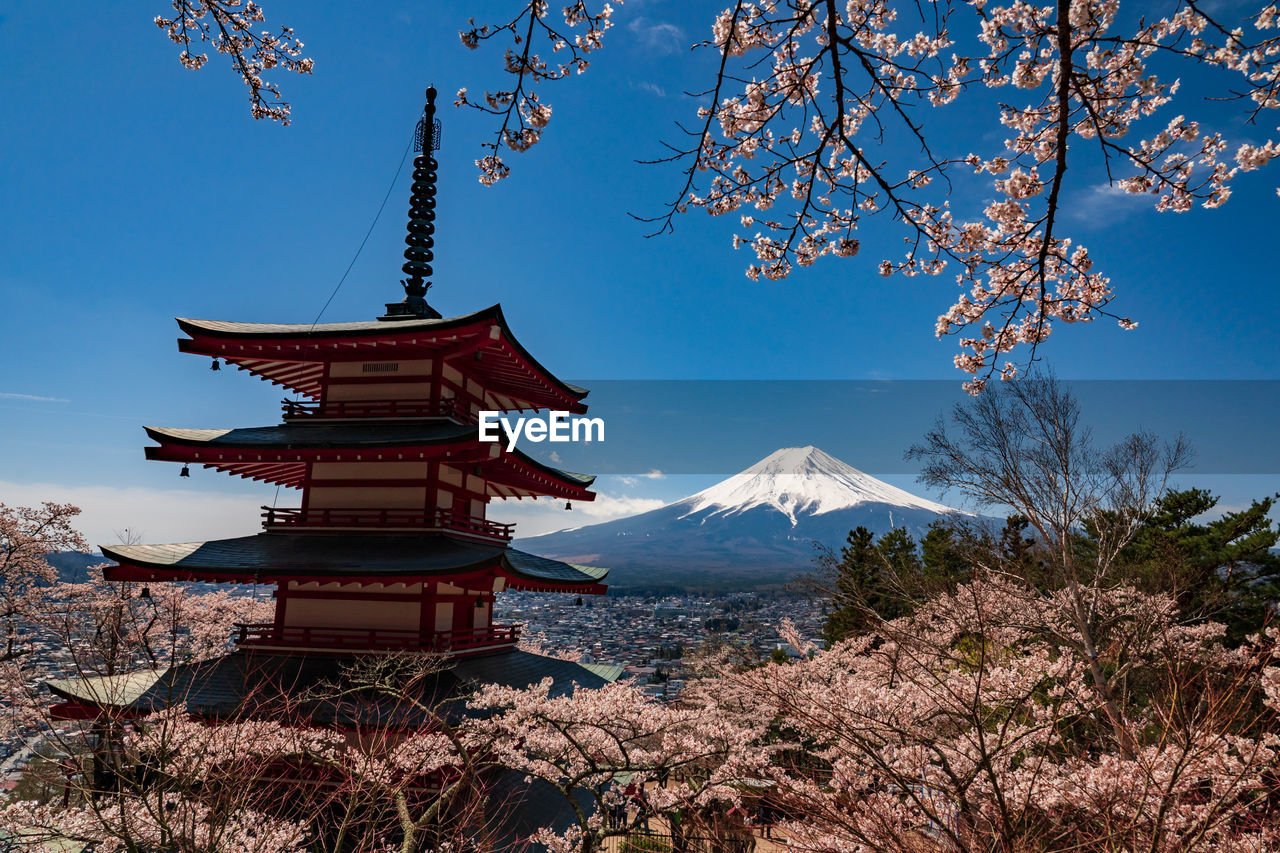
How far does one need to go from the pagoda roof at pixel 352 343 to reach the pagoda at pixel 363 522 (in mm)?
32

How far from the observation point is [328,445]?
9109 millimetres

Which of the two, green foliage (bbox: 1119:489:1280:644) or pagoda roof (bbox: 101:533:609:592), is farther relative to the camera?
green foliage (bbox: 1119:489:1280:644)

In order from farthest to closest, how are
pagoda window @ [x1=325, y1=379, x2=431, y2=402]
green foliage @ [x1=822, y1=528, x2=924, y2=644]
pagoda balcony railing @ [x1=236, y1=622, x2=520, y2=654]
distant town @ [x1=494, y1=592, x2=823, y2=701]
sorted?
distant town @ [x1=494, y1=592, x2=823, y2=701], green foliage @ [x1=822, y1=528, x2=924, y2=644], pagoda window @ [x1=325, y1=379, x2=431, y2=402], pagoda balcony railing @ [x1=236, y1=622, x2=520, y2=654]

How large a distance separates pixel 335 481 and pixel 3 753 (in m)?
21.5

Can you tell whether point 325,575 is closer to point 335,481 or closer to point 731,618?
point 335,481

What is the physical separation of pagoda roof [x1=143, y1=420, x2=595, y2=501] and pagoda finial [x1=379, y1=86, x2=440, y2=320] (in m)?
2.91

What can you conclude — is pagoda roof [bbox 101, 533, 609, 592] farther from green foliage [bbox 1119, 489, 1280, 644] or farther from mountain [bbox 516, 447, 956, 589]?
mountain [bbox 516, 447, 956, 589]

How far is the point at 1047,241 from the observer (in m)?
3.34

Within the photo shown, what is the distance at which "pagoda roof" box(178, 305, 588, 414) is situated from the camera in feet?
31.0

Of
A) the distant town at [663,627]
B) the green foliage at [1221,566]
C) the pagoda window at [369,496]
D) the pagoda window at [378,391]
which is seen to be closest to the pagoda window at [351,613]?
the pagoda window at [369,496]

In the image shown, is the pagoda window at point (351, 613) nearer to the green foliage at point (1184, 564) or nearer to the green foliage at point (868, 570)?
the green foliage at point (1184, 564)

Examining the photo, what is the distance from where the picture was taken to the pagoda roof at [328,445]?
9.05m

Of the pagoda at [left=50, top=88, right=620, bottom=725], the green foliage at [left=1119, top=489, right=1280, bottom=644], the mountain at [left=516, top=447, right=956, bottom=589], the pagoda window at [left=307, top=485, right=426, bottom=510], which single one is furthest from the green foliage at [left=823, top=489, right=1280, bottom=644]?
the mountain at [left=516, top=447, right=956, bottom=589]

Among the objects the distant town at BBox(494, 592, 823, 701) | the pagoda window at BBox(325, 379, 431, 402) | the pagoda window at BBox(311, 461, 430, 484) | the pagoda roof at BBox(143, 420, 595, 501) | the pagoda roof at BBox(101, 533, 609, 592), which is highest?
the pagoda window at BBox(325, 379, 431, 402)
